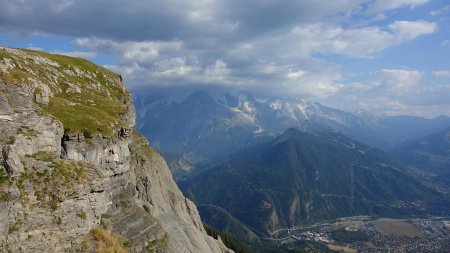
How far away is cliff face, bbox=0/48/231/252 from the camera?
172 feet

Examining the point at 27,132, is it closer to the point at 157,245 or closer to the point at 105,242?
the point at 105,242

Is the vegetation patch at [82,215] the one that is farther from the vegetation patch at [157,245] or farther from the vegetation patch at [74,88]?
the vegetation patch at [157,245]

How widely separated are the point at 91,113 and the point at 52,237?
37.4 metres

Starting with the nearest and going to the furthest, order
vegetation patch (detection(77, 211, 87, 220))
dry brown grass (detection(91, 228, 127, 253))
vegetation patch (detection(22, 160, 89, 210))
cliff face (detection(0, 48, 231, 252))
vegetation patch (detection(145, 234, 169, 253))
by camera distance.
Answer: cliff face (detection(0, 48, 231, 252)), vegetation patch (detection(22, 160, 89, 210)), vegetation patch (detection(77, 211, 87, 220)), dry brown grass (detection(91, 228, 127, 253)), vegetation patch (detection(145, 234, 169, 253))

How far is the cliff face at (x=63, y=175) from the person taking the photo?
5244 centimetres

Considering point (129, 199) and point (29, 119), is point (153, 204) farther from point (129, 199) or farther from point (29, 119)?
point (29, 119)

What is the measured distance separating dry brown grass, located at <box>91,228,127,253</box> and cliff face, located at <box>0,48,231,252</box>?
0.55 feet

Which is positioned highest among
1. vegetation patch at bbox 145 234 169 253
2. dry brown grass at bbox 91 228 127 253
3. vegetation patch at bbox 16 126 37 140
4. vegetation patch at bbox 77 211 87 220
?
vegetation patch at bbox 16 126 37 140

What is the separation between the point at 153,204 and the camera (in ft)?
395

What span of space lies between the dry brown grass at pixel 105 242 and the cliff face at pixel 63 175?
0.55 feet

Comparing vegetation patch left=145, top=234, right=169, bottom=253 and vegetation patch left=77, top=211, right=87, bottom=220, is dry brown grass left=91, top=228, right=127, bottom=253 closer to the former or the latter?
vegetation patch left=77, top=211, right=87, bottom=220

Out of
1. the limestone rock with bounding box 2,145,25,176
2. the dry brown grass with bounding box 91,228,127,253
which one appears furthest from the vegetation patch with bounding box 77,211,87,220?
the limestone rock with bounding box 2,145,25,176

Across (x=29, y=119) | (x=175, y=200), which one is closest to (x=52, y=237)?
(x=29, y=119)

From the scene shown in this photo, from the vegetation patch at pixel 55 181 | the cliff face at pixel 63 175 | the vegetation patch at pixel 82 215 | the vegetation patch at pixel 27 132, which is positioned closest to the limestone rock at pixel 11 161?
the cliff face at pixel 63 175
